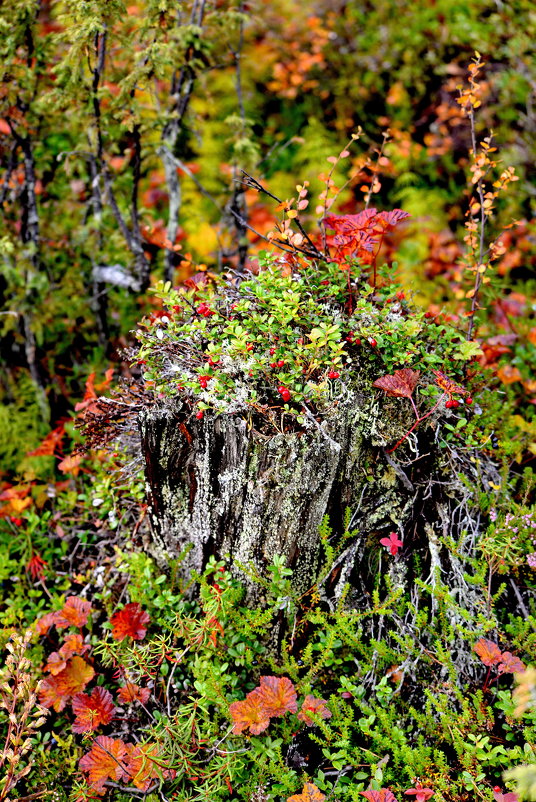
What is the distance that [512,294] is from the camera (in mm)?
4496

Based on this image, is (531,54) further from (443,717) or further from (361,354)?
(443,717)

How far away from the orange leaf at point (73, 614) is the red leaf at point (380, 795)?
129cm

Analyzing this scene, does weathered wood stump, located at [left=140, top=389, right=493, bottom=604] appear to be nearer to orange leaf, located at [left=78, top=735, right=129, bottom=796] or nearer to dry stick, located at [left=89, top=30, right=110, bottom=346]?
orange leaf, located at [left=78, top=735, right=129, bottom=796]

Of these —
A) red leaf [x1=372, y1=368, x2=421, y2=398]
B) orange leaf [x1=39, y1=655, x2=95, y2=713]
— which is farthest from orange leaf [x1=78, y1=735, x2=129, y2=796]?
red leaf [x1=372, y1=368, x2=421, y2=398]

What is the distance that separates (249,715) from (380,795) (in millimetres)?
477

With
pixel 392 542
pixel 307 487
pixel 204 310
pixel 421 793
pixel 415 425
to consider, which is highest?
pixel 204 310

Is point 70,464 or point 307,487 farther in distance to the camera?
point 70,464

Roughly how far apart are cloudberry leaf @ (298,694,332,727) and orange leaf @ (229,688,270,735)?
0.17 m

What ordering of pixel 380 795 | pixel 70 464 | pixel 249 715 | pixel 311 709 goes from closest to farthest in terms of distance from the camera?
1. pixel 380 795
2. pixel 249 715
3. pixel 311 709
4. pixel 70 464

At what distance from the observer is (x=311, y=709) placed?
207 centimetres

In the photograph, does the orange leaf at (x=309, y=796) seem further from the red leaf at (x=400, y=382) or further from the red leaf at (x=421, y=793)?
the red leaf at (x=400, y=382)

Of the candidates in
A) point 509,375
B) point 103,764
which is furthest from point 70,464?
point 509,375

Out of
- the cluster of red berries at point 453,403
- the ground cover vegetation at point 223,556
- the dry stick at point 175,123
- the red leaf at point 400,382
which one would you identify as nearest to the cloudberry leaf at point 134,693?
the ground cover vegetation at point 223,556

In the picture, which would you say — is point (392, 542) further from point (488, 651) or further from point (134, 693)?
point (134, 693)
